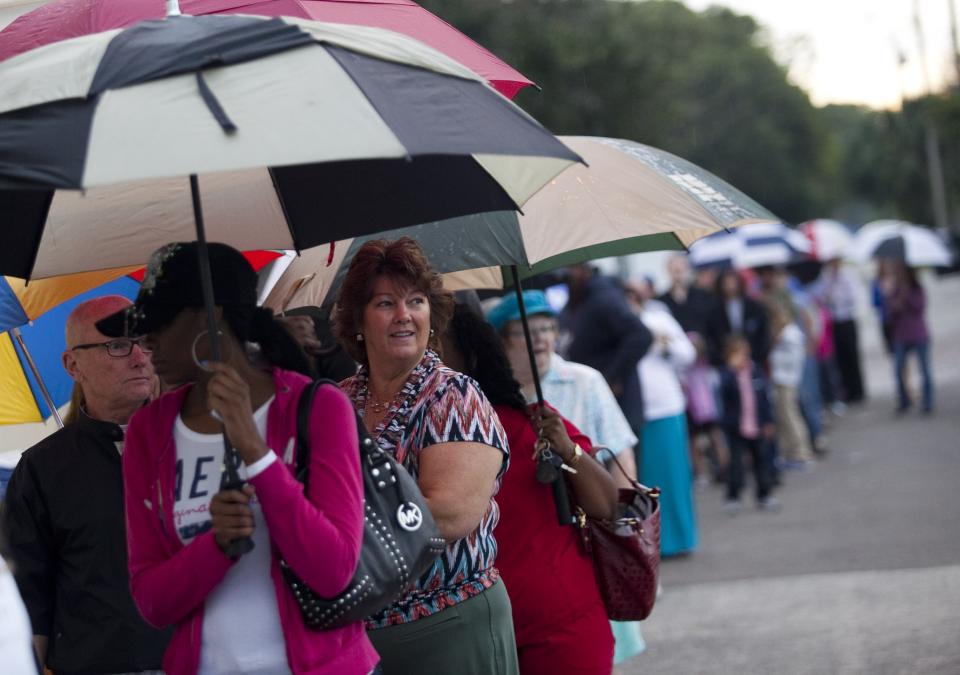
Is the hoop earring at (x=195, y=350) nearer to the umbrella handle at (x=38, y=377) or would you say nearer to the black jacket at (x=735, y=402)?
the umbrella handle at (x=38, y=377)

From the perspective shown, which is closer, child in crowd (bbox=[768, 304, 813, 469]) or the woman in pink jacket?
the woman in pink jacket

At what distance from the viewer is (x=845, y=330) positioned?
19.3m

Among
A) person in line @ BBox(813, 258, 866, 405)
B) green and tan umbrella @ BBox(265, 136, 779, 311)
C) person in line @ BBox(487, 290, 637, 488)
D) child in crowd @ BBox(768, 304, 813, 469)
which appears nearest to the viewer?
green and tan umbrella @ BBox(265, 136, 779, 311)

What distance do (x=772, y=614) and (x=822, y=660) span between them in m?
1.15

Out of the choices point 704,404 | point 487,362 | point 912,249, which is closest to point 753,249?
point 912,249

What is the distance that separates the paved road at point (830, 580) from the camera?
23.4 feet

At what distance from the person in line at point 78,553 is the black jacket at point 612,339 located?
5444 millimetres

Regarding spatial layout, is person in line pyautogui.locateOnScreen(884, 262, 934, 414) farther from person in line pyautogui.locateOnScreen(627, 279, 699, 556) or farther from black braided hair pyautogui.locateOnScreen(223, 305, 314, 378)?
black braided hair pyautogui.locateOnScreen(223, 305, 314, 378)

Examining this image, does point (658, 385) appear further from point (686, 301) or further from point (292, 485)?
point (292, 485)

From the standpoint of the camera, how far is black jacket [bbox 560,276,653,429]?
30.1 feet

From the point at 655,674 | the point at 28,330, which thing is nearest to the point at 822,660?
the point at 655,674

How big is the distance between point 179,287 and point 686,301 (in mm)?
11232

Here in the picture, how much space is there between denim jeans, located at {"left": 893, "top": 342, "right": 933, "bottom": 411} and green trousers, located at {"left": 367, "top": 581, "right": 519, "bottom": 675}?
46.1 ft

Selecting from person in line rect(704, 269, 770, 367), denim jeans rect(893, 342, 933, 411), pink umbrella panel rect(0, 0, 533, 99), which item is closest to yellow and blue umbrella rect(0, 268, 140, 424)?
pink umbrella panel rect(0, 0, 533, 99)
